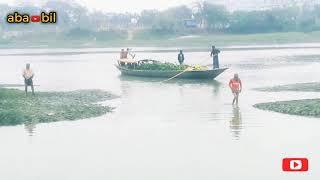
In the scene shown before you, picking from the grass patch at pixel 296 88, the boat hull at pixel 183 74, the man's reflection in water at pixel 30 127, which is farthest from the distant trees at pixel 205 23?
the man's reflection in water at pixel 30 127

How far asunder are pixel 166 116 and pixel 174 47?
6912 cm

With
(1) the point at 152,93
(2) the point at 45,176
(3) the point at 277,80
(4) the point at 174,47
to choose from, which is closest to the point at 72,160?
(2) the point at 45,176

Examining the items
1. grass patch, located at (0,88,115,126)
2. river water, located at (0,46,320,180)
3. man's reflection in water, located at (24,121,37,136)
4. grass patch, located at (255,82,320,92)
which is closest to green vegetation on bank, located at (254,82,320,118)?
river water, located at (0,46,320,180)

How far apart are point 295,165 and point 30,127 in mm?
10368

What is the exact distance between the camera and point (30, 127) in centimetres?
2259

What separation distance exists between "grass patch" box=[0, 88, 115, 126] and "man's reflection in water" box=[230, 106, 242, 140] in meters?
5.13

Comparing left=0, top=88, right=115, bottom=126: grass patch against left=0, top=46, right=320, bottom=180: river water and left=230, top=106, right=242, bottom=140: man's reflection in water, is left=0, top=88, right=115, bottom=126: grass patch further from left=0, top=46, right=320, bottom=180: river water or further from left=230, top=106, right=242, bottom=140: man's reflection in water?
left=230, top=106, right=242, bottom=140: man's reflection in water

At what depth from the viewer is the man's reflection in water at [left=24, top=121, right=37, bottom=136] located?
71.2 feet

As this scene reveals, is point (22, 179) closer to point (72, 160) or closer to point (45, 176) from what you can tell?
point (45, 176)

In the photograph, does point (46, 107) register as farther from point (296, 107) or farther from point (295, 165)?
point (295, 165)

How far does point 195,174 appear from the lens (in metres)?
15.6

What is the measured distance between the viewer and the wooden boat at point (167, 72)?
127 feet

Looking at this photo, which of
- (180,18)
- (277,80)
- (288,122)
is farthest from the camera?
(180,18)

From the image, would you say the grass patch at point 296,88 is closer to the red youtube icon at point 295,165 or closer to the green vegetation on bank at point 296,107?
the green vegetation on bank at point 296,107
